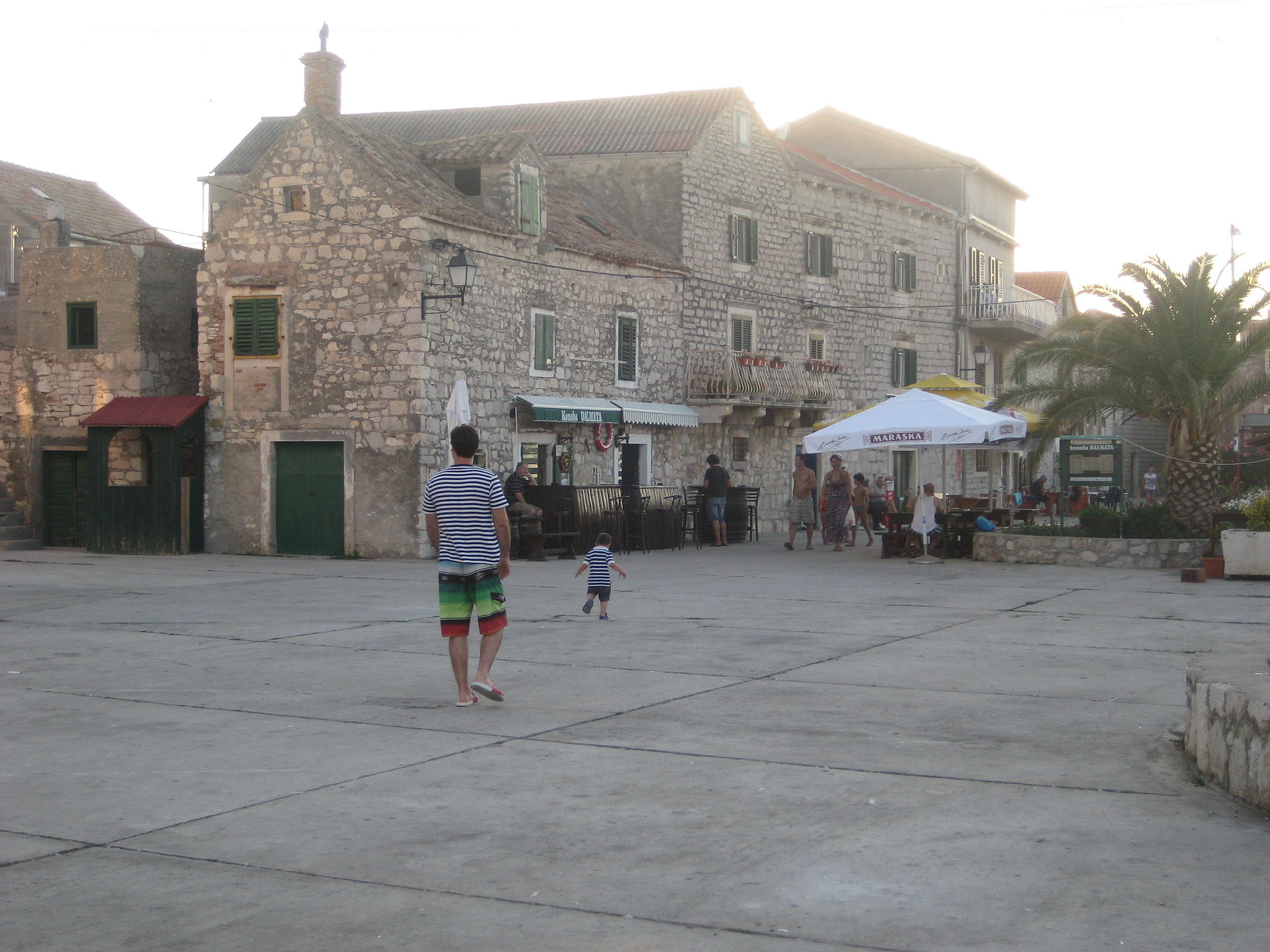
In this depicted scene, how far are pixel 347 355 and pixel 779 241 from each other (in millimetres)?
13841

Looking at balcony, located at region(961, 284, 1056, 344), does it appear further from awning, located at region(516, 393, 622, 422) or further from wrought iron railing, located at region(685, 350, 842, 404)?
awning, located at region(516, 393, 622, 422)

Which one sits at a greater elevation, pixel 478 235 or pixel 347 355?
pixel 478 235

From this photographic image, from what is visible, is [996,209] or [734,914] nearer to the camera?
[734,914]

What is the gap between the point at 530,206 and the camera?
2384 cm

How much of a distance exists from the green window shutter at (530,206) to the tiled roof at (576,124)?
18.1ft

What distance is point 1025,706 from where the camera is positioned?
831cm

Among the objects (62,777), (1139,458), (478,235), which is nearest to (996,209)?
(1139,458)

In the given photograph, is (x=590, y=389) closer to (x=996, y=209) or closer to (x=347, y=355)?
(x=347, y=355)

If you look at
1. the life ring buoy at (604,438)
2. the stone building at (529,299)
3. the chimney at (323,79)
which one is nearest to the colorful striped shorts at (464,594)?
the stone building at (529,299)

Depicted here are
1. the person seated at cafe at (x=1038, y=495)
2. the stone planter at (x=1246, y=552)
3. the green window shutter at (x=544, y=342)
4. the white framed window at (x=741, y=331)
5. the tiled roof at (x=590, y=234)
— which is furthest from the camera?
the person seated at cafe at (x=1038, y=495)

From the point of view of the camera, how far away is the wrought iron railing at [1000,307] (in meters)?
40.8

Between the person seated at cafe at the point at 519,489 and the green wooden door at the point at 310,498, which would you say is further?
the green wooden door at the point at 310,498

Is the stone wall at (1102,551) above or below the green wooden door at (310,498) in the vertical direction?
below

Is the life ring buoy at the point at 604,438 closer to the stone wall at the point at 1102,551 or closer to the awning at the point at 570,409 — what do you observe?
the awning at the point at 570,409
